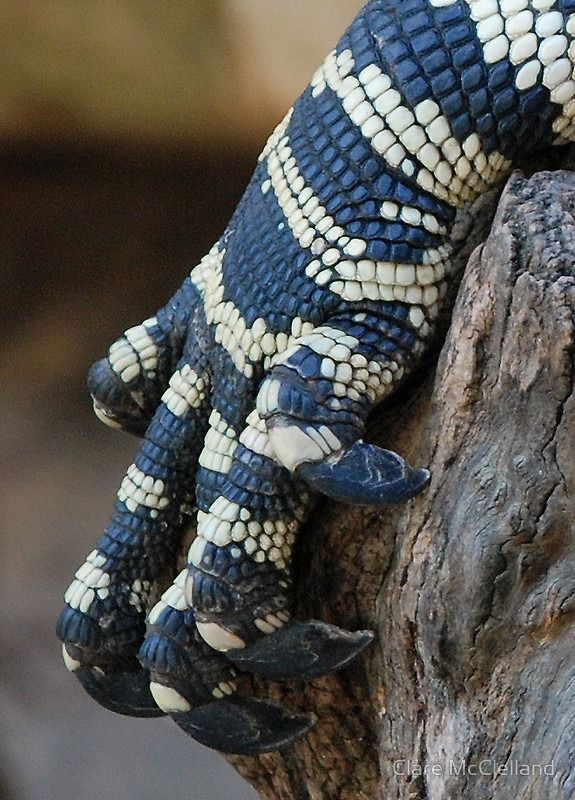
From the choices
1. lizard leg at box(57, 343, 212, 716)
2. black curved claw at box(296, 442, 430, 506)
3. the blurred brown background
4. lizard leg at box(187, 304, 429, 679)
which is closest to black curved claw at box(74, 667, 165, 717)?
lizard leg at box(57, 343, 212, 716)

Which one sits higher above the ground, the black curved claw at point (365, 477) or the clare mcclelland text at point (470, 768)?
the black curved claw at point (365, 477)

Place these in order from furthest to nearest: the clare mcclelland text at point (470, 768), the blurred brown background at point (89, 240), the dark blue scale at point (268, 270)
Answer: the blurred brown background at point (89, 240), the dark blue scale at point (268, 270), the clare mcclelland text at point (470, 768)

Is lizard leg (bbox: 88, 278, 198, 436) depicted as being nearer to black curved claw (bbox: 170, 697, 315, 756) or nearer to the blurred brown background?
black curved claw (bbox: 170, 697, 315, 756)

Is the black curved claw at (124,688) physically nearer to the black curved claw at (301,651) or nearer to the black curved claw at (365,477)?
the black curved claw at (301,651)

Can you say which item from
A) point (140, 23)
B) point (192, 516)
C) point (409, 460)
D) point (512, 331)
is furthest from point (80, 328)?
point (512, 331)

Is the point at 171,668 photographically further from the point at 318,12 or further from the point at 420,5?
the point at 318,12

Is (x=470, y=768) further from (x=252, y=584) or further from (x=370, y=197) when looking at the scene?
(x=370, y=197)

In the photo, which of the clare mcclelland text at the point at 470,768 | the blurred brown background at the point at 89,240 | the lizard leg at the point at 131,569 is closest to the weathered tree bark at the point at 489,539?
the clare mcclelland text at the point at 470,768
